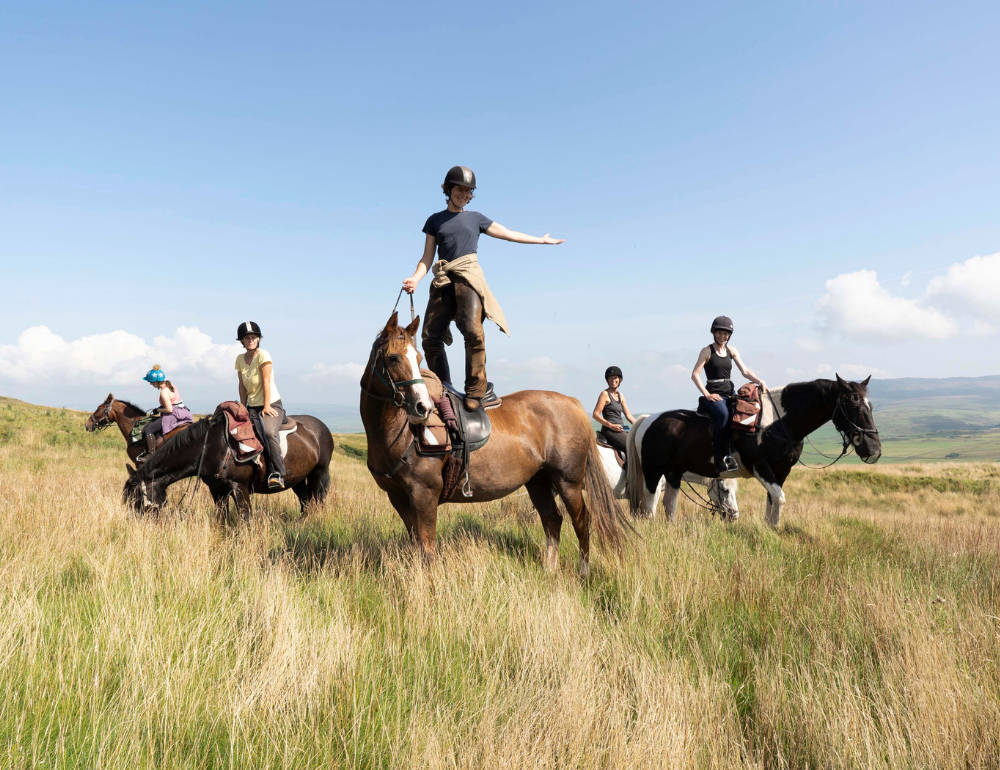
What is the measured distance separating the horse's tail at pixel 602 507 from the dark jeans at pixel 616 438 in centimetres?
474

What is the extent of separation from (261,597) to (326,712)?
5.30 feet

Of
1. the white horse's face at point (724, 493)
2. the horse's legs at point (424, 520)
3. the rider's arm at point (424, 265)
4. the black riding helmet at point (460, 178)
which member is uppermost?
the black riding helmet at point (460, 178)

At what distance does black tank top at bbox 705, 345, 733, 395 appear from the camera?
8359 millimetres

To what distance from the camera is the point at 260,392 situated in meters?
7.22

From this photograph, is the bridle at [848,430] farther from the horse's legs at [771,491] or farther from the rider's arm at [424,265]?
the rider's arm at [424,265]

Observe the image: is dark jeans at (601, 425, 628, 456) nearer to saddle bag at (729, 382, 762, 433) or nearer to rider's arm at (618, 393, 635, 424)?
rider's arm at (618, 393, 635, 424)

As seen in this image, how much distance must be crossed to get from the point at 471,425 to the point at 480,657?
6.92 ft

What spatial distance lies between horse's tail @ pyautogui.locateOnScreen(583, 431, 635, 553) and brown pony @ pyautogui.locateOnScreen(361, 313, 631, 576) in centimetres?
1

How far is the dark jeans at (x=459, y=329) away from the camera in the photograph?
5012 millimetres

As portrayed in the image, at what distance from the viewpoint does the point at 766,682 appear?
9.81 ft

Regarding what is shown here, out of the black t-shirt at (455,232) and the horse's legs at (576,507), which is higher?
the black t-shirt at (455,232)

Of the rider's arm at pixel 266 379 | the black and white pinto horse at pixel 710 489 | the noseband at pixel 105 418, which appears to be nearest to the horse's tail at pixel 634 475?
the black and white pinto horse at pixel 710 489

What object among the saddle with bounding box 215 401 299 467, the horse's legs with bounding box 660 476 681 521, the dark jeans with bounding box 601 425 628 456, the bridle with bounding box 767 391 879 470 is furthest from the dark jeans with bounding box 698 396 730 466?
the saddle with bounding box 215 401 299 467

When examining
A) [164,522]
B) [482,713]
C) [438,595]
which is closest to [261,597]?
[438,595]
